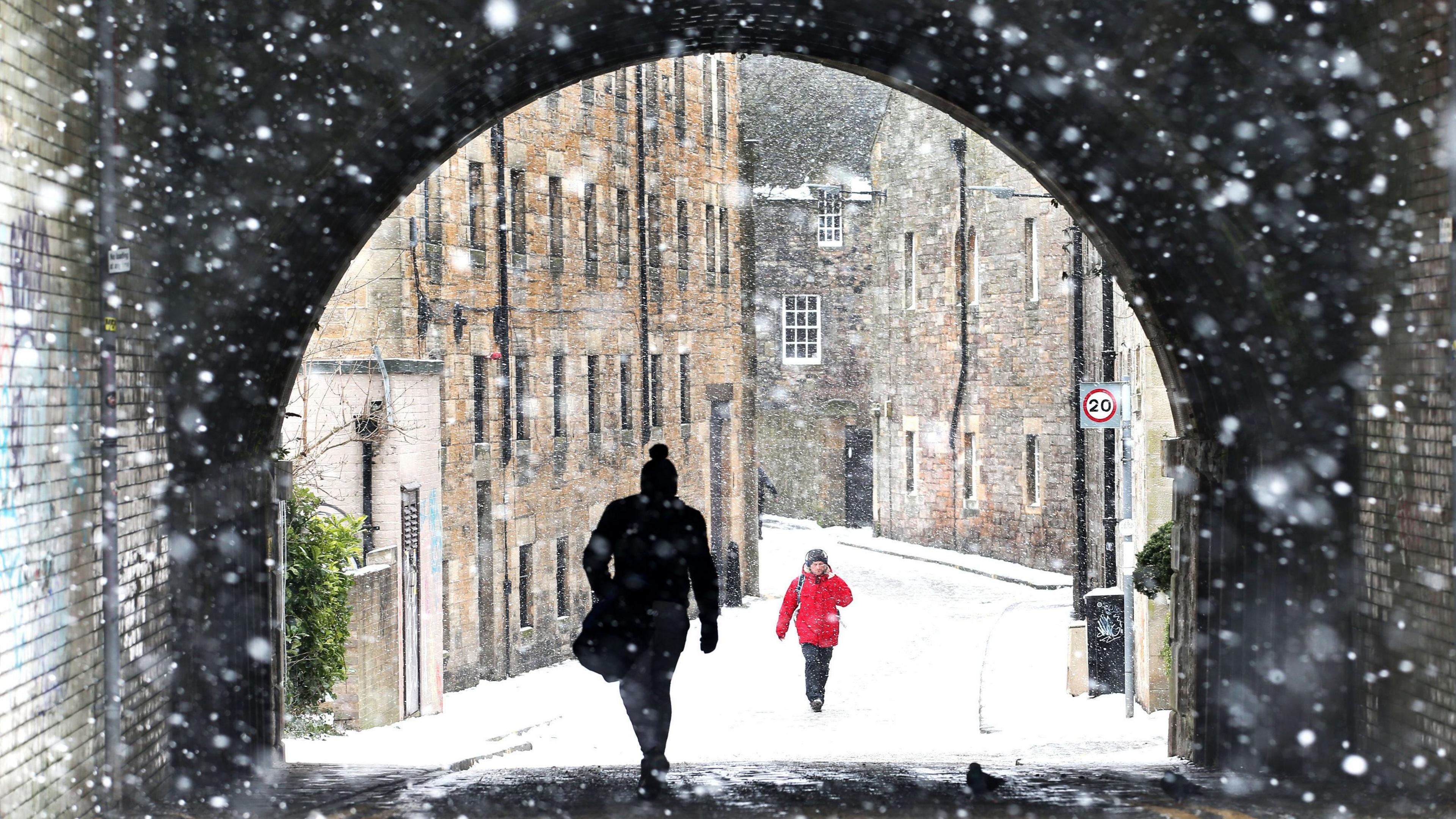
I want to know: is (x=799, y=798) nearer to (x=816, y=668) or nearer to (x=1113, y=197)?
(x=1113, y=197)

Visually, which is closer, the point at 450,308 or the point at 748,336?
the point at 450,308

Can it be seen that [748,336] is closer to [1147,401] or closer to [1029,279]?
[1029,279]

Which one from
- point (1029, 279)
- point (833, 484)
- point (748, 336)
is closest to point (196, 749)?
point (748, 336)

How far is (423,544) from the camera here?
63.5 ft

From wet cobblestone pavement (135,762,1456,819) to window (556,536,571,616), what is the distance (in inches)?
623

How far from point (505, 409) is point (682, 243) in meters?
8.02

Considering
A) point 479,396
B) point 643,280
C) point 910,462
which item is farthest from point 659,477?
point 910,462

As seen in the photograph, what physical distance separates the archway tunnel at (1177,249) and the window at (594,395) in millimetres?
17519

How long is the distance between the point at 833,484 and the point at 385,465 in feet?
96.5

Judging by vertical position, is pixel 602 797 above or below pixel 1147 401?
below

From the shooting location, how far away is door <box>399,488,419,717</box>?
17.9 meters

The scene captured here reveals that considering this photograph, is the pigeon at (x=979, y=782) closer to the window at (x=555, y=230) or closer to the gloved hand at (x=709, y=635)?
the gloved hand at (x=709, y=635)

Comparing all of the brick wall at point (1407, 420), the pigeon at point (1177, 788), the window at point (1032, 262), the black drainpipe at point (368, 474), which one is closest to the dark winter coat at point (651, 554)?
the pigeon at point (1177, 788)

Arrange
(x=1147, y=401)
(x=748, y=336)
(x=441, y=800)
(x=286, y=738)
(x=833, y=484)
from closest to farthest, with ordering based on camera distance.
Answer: (x=441, y=800) < (x=286, y=738) < (x=1147, y=401) < (x=748, y=336) < (x=833, y=484)
